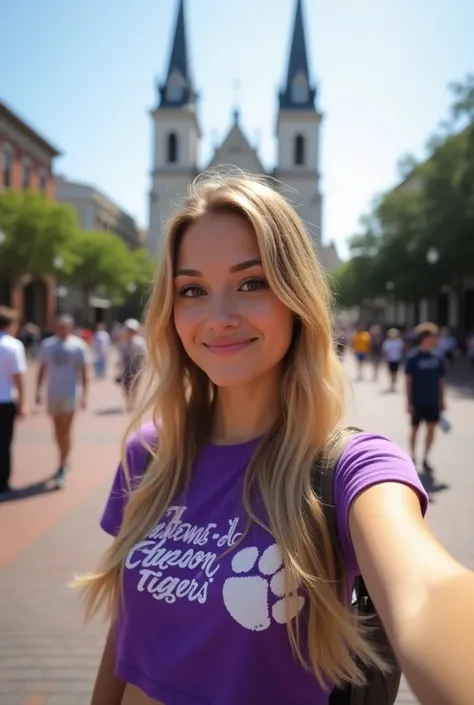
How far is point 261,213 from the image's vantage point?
155 centimetres

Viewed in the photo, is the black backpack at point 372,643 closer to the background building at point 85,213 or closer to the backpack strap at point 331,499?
the backpack strap at point 331,499

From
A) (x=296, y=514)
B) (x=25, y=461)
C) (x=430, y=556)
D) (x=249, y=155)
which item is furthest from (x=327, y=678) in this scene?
(x=249, y=155)

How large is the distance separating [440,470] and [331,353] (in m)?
6.83

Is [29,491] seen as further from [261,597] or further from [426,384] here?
[261,597]

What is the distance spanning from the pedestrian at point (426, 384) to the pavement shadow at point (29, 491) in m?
4.41

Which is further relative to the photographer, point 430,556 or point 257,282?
point 257,282

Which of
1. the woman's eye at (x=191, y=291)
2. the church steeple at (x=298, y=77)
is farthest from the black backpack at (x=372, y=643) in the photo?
the church steeple at (x=298, y=77)

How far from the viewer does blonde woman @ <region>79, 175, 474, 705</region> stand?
122cm

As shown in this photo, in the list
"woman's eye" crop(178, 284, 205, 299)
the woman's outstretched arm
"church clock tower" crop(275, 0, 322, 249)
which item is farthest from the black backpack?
"church clock tower" crop(275, 0, 322, 249)

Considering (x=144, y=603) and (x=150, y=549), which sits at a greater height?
(x=150, y=549)

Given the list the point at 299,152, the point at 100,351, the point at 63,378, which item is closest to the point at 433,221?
the point at 100,351

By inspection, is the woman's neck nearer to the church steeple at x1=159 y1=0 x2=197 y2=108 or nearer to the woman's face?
the woman's face

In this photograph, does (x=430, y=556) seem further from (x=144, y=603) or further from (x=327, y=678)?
(x=144, y=603)

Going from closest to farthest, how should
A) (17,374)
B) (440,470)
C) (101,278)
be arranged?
(17,374), (440,470), (101,278)
